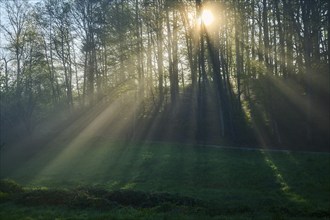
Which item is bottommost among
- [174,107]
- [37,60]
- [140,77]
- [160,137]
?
[160,137]

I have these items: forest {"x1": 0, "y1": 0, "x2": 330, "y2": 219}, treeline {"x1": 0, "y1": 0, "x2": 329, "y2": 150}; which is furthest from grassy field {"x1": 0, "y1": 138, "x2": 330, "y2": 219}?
treeline {"x1": 0, "y1": 0, "x2": 329, "y2": 150}

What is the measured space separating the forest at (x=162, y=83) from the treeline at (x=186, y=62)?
127 millimetres

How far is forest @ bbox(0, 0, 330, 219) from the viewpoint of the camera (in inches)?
1226

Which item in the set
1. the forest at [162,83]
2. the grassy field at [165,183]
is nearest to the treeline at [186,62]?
the forest at [162,83]

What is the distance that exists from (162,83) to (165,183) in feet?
80.9

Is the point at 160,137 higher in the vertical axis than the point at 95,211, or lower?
higher

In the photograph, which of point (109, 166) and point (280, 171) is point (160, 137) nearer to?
point (109, 166)

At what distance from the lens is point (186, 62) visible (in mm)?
45625

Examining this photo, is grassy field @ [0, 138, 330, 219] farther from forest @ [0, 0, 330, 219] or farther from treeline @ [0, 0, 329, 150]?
treeline @ [0, 0, 329, 150]

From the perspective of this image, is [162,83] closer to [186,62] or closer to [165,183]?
[186,62]

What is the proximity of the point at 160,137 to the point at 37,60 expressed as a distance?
19242 mm

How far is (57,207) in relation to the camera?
50.6ft

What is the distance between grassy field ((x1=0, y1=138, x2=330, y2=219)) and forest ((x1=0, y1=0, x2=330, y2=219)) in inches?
13.4

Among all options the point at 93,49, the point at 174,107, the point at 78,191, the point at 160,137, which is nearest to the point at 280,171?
the point at 78,191
